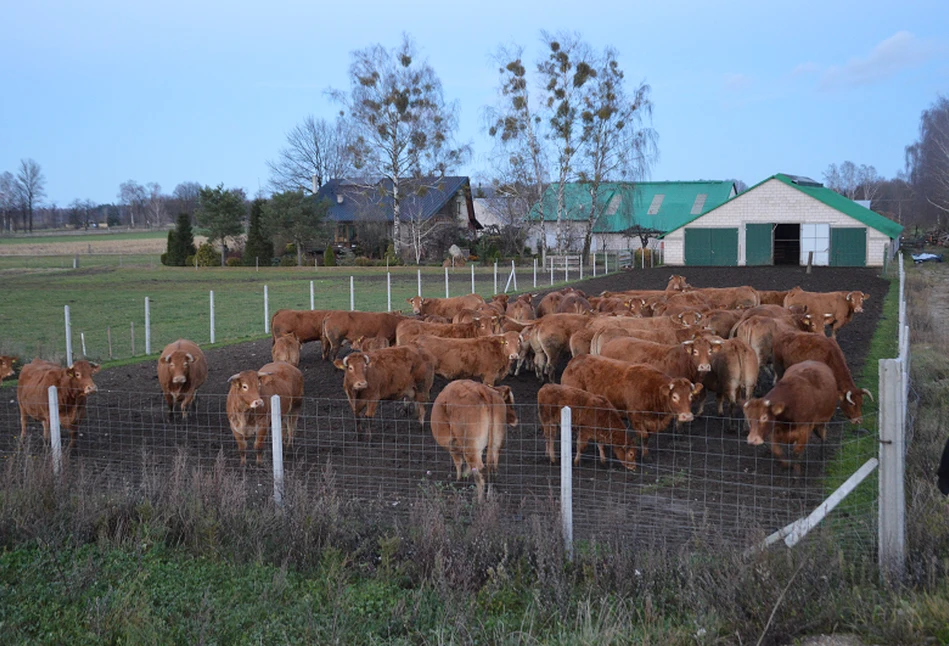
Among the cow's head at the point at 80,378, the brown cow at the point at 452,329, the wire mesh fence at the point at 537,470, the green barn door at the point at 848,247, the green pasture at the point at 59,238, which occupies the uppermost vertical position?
the green pasture at the point at 59,238

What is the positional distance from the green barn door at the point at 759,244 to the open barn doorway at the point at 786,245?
1330 millimetres

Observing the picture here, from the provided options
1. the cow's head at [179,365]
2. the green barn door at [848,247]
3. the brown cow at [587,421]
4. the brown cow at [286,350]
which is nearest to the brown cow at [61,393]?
the cow's head at [179,365]

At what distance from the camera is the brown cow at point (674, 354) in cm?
1154

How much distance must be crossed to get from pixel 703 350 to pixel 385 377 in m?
4.13

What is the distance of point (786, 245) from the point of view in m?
51.3

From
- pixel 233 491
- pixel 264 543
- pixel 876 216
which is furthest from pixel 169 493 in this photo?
pixel 876 216

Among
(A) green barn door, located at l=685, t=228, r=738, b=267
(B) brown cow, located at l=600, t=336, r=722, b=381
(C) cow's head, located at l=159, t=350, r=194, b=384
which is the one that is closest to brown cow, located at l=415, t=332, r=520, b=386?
(B) brown cow, located at l=600, t=336, r=722, b=381

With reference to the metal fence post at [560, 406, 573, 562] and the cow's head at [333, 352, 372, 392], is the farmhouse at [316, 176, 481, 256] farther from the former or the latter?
the metal fence post at [560, 406, 573, 562]

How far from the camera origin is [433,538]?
631 centimetres

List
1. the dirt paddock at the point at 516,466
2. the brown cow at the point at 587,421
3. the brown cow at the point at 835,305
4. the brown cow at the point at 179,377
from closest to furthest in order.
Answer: the dirt paddock at the point at 516,466 < the brown cow at the point at 587,421 < the brown cow at the point at 179,377 < the brown cow at the point at 835,305

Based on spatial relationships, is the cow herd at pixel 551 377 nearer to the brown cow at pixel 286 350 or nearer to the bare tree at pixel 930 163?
the brown cow at pixel 286 350

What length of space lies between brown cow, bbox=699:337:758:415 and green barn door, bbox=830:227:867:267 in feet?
125

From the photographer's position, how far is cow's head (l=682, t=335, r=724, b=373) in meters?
11.5

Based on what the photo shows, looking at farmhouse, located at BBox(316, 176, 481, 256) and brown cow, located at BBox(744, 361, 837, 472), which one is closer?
brown cow, located at BBox(744, 361, 837, 472)
